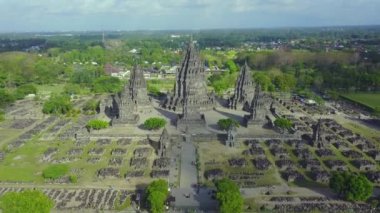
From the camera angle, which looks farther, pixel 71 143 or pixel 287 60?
pixel 287 60

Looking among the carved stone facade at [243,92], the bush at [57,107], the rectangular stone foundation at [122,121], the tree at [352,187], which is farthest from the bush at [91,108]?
the tree at [352,187]

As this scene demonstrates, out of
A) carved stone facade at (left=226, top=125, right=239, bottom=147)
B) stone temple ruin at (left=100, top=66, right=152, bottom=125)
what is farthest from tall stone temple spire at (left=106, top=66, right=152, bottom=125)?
carved stone facade at (left=226, top=125, right=239, bottom=147)

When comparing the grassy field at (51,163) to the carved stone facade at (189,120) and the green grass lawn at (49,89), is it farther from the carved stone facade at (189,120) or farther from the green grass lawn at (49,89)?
the green grass lawn at (49,89)

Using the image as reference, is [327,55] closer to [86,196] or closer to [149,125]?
[149,125]

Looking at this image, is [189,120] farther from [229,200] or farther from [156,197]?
[229,200]

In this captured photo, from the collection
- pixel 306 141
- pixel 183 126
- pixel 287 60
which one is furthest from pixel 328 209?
pixel 287 60

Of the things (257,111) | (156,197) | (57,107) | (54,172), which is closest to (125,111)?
(57,107)
